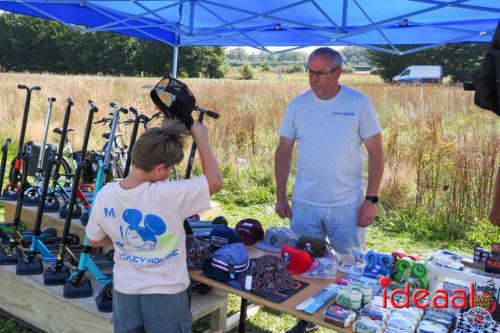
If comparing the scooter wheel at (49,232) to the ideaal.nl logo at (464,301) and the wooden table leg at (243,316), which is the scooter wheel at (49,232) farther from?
the ideaal.nl logo at (464,301)

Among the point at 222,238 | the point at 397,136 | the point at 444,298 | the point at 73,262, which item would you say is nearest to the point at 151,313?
the point at 222,238

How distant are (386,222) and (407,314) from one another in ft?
12.5

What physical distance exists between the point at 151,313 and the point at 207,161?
670 millimetres

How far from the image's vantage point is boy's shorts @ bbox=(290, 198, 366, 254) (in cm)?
290

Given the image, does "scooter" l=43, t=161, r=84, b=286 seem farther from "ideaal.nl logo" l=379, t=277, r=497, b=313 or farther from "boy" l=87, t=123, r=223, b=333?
"ideaal.nl logo" l=379, t=277, r=497, b=313

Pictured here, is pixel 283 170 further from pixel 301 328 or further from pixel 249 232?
pixel 301 328

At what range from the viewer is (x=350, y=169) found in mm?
2906

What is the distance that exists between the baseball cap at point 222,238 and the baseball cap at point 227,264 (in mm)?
310

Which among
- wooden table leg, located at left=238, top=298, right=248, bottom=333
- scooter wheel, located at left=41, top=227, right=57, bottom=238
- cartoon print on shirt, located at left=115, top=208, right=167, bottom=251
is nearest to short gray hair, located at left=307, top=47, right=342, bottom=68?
cartoon print on shirt, located at left=115, top=208, right=167, bottom=251

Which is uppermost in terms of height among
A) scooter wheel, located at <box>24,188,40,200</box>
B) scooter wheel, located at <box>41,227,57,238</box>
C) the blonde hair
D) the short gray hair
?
the short gray hair

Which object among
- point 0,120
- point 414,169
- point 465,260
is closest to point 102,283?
point 465,260

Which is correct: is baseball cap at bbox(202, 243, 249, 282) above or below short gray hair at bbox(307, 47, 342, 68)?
below

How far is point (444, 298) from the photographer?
1938mm

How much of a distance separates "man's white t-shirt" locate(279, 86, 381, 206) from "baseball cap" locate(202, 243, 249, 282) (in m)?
0.84
